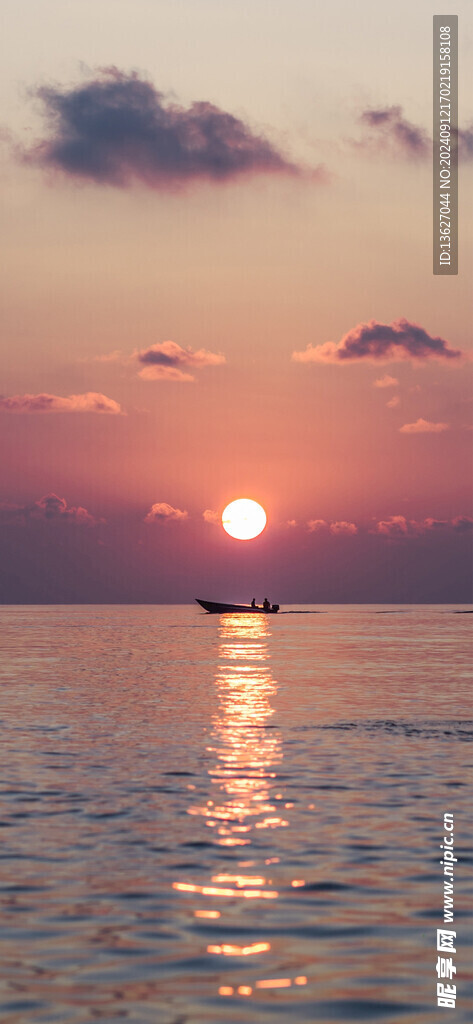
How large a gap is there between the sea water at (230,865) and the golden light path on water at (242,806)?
0.06 metres

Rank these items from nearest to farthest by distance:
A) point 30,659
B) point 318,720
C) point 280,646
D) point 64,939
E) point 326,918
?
point 64,939, point 326,918, point 318,720, point 30,659, point 280,646

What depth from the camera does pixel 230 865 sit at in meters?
17.7

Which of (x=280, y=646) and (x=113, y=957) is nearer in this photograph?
(x=113, y=957)

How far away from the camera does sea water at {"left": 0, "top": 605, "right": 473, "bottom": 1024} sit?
12.1m

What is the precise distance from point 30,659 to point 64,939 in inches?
2740

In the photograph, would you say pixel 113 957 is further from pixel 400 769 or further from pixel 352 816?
pixel 400 769

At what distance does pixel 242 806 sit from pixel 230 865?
5178 millimetres

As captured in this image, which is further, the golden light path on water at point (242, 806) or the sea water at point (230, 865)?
the golden light path on water at point (242, 806)

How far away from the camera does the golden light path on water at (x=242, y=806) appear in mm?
13609

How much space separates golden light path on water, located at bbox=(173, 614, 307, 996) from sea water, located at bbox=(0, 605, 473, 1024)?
6cm

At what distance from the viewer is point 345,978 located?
12492 millimetres

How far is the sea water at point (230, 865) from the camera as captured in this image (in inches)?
476

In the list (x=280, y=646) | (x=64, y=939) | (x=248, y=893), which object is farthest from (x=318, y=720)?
(x=280, y=646)

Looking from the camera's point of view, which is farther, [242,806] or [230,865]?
[242,806]
